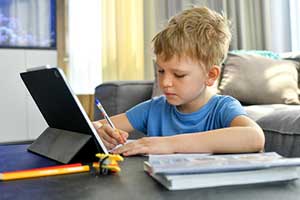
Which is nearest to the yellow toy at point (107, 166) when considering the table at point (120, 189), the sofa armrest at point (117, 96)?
the table at point (120, 189)

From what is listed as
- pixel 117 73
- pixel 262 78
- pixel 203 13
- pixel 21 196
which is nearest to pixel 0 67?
pixel 117 73

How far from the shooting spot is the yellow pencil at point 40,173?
68 centimetres

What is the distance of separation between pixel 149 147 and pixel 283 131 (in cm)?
83

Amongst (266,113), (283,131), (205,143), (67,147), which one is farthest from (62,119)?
(266,113)

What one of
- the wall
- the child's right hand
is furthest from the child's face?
the wall

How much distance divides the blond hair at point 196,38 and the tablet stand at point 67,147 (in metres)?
0.32

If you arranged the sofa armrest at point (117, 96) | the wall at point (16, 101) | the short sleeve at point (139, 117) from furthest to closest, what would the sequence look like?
the wall at point (16, 101) < the sofa armrest at point (117, 96) < the short sleeve at point (139, 117)

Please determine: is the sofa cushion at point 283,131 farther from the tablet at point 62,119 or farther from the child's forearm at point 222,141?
the tablet at point 62,119

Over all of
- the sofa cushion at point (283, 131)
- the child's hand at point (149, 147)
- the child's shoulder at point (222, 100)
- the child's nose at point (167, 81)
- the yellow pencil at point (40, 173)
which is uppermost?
the child's nose at point (167, 81)

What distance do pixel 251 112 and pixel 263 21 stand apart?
1686 millimetres

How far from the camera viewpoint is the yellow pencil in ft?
2.23

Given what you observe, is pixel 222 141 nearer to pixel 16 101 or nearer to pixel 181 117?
pixel 181 117

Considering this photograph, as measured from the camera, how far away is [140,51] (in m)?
3.17

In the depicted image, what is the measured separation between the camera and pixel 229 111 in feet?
3.54
